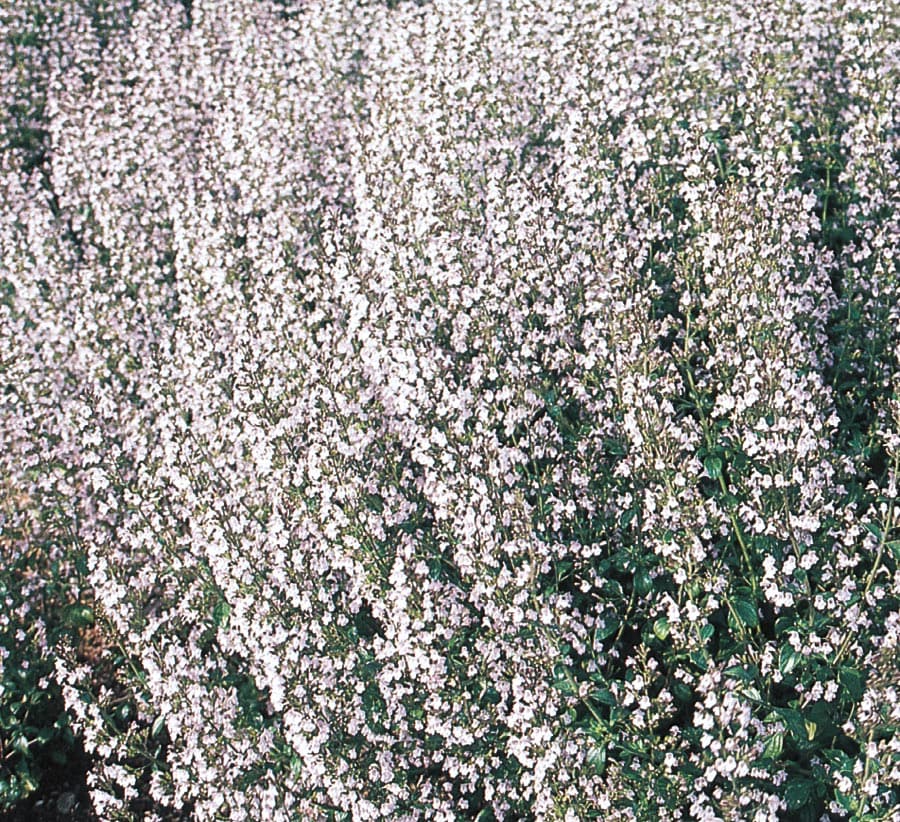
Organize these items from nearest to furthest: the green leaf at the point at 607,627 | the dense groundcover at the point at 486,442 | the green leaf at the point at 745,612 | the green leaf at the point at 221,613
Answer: the dense groundcover at the point at 486,442, the green leaf at the point at 745,612, the green leaf at the point at 607,627, the green leaf at the point at 221,613

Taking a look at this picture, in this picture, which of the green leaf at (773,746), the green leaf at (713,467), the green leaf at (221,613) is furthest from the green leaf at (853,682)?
the green leaf at (221,613)

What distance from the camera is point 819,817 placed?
13.6 ft

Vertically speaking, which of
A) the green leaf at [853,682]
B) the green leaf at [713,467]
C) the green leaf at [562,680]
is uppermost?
the green leaf at [713,467]

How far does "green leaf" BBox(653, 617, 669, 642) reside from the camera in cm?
446

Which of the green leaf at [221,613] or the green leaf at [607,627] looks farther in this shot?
the green leaf at [221,613]

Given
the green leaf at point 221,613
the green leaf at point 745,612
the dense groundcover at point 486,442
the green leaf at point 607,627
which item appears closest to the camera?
the dense groundcover at point 486,442

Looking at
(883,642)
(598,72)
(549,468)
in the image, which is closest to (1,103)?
(598,72)

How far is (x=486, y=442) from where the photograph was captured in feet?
15.2

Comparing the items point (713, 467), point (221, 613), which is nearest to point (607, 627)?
point (713, 467)

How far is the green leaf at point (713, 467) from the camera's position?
15.5ft

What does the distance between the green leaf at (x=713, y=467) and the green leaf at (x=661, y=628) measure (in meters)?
0.71

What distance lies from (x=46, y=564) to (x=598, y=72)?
476 centimetres

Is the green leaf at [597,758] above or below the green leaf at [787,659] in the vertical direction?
below

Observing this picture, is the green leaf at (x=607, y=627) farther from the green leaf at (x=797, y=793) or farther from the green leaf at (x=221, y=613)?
the green leaf at (x=221, y=613)
